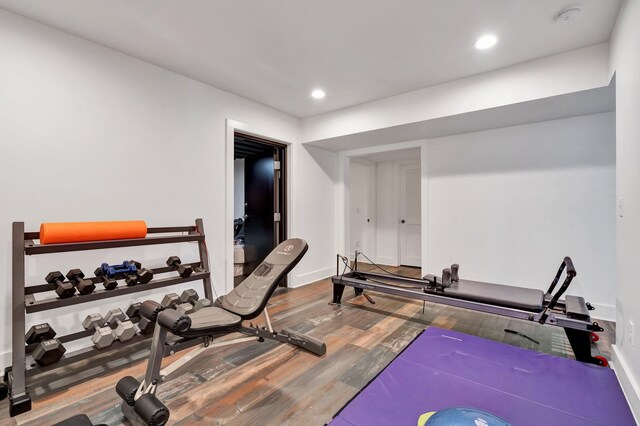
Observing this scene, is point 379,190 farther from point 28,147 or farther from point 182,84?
point 28,147

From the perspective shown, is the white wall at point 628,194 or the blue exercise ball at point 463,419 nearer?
the blue exercise ball at point 463,419

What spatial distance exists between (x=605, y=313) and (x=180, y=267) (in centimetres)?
426

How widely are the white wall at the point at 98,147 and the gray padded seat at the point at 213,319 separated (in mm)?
1128

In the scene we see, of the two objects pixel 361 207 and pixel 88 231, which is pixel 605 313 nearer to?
pixel 361 207

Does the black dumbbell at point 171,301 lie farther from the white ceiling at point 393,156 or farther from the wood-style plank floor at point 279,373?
the white ceiling at point 393,156

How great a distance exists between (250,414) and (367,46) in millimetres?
2828

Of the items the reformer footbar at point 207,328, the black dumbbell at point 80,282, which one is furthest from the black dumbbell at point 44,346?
the reformer footbar at point 207,328

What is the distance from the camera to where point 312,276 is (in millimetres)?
4676

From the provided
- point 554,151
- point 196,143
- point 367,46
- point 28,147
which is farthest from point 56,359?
point 554,151

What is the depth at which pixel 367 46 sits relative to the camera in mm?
2549

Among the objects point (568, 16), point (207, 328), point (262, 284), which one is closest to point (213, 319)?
point (207, 328)

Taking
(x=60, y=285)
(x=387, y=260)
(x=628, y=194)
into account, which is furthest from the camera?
(x=387, y=260)

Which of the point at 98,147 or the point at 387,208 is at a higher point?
the point at 98,147

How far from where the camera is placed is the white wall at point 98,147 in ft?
6.96
